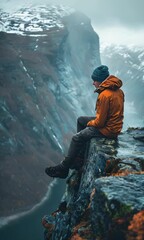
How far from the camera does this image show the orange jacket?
33.4 feet

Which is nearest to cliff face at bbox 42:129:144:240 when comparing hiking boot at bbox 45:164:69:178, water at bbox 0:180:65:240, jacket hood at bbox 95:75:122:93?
hiking boot at bbox 45:164:69:178

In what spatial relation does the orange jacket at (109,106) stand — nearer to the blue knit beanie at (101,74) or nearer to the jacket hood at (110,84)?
the jacket hood at (110,84)

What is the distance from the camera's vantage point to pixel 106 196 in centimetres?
658

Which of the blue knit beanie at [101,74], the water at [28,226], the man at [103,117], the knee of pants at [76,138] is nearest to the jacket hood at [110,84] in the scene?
the man at [103,117]

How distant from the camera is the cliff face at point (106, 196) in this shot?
19.9ft

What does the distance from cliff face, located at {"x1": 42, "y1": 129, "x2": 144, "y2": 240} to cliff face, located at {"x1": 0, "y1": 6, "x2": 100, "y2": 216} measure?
2000 inches

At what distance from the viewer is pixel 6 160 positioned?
244ft

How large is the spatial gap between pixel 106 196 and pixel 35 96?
96.7 metres

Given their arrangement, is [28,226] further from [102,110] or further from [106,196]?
[106,196]

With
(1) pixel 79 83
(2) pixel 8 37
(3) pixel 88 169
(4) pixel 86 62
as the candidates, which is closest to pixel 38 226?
(3) pixel 88 169

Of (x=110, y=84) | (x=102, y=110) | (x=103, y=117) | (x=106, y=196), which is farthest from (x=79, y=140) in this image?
(x=106, y=196)

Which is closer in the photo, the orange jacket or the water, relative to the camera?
the orange jacket

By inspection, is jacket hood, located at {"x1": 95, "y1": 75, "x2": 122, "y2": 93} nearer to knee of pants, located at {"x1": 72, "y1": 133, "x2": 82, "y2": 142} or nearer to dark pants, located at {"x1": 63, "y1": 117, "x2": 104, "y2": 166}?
dark pants, located at {"x1": 63, "y1": 117, "x2": 104, "y2": 166}

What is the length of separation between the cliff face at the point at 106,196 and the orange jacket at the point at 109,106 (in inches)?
25.6
